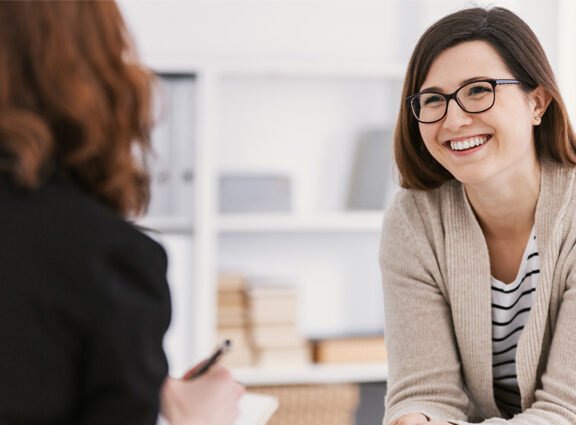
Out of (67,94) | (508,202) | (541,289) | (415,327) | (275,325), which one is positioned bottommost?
(275,325)

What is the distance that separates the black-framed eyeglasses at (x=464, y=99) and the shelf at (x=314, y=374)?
47.6 inches

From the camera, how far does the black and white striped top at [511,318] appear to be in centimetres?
118

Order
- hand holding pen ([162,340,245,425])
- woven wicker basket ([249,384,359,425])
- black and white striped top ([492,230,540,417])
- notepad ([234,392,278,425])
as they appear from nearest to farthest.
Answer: hand holding pen ([162,340,245,425])
notepad ([234,392,278,425])
black and white striped top ([492,230,540,417])
woven wicker basket ([249,384,359,425])

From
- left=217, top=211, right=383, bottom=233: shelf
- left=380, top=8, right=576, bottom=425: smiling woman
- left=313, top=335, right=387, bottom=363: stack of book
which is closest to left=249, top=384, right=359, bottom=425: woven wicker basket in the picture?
left=313, top=335, right=387, bottom=363: stack of book

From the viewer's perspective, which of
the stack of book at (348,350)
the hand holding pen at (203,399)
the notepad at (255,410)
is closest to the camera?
the hand holding pen at (203,399)

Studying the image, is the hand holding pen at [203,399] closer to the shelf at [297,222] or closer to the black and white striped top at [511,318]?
the black and white striped top at [511,318]

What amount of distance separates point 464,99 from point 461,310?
16.0 inches

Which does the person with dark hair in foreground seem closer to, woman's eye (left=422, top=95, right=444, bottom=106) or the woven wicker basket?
woman's eye (left=422, top=95, right=444, bottom=106)

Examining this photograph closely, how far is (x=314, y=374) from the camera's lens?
2.10 m

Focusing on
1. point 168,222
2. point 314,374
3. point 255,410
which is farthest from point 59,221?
point 314,374

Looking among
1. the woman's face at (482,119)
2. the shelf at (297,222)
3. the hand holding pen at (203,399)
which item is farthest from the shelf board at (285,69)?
the hand holding pen at (203,399)

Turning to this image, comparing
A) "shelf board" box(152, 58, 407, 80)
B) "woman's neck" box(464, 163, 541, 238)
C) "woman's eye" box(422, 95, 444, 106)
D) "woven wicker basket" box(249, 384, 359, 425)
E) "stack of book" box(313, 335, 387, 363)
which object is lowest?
"woven wicker basket" box(249, 384, 359, 425)

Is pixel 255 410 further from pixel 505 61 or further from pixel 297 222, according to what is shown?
pixel 297 222

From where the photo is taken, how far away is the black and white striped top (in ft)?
3.88
